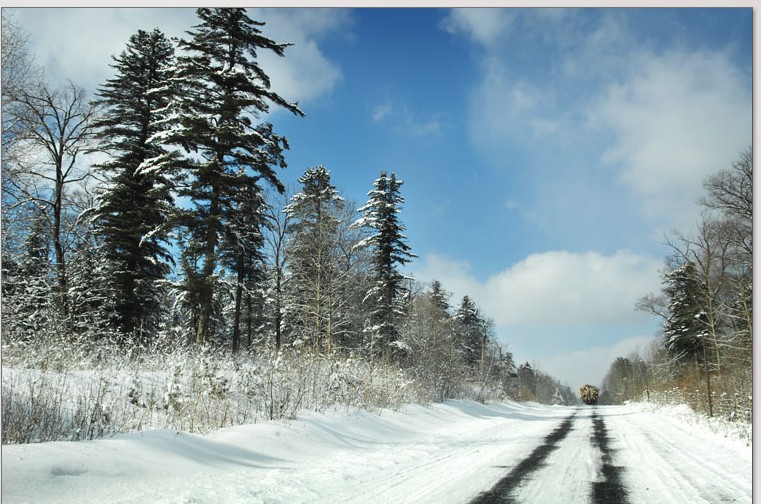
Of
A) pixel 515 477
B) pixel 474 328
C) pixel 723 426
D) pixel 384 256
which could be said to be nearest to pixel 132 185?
pixel 384 256

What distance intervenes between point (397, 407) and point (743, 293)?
9884 millimetres

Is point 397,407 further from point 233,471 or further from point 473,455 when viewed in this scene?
point 233,471

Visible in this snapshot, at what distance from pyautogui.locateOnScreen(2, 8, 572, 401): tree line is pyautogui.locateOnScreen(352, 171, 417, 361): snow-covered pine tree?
3.4 inches

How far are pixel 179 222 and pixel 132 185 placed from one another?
21.5 feet

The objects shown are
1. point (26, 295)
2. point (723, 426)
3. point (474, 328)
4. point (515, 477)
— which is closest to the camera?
point (515, 477)

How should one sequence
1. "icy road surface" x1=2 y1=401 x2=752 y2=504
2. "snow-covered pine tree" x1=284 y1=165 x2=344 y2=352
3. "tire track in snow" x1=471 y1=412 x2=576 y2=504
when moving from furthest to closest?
"snow-covered pine tree" x1=284 y1=165 x2=344 y2=352 → "tire track in snow" x1=471 y1=412 x2=576 y2=504 → "icy road surface" x1=2 y1=401 x2=752 y2=504

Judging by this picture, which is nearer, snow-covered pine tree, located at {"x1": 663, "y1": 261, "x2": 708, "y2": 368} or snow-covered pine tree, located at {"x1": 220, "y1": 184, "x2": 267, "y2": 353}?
snow-covered pine tree, located at {"x1": 220, "y1": 184, "x2": 267, "y2": 353}

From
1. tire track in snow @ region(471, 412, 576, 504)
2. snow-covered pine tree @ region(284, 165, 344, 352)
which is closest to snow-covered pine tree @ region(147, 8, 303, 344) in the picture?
snow-covered pine tree @ region(284, 165, 344, 352)

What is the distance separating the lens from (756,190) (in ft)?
18.2

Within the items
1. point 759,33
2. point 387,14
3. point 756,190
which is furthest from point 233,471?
point 759,33

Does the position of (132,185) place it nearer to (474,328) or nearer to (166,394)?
(166,394)

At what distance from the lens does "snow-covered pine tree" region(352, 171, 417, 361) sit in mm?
24719

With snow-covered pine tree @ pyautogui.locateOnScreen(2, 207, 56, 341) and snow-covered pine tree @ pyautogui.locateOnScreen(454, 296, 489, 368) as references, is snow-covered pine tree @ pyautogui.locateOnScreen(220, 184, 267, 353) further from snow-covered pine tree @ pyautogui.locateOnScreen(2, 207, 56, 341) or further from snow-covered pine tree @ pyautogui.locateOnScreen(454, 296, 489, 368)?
snow-covered pine tree @ pyautogui.locateOnScreen(454, 296, 489, 368)

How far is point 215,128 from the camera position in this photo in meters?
14.3
